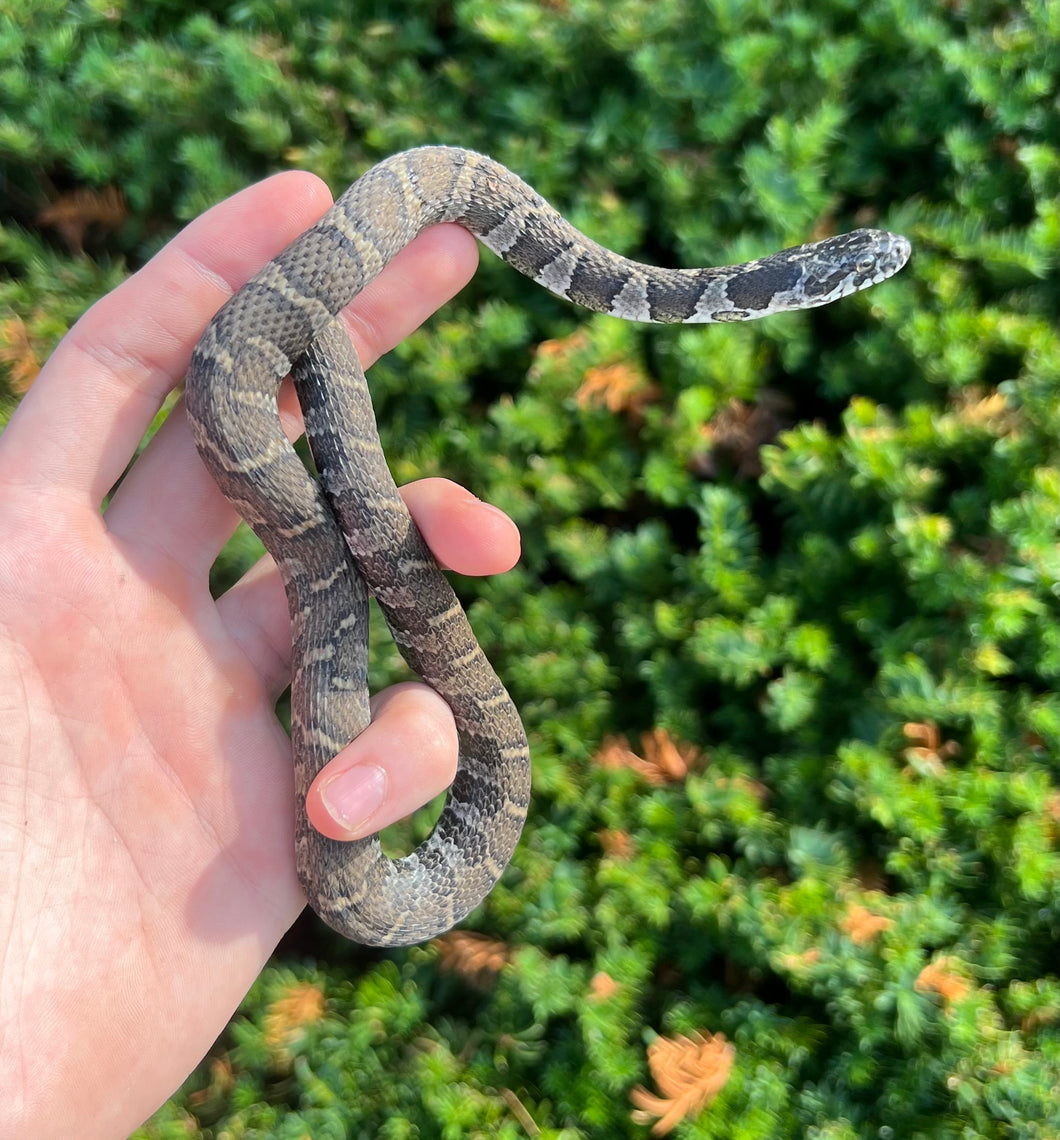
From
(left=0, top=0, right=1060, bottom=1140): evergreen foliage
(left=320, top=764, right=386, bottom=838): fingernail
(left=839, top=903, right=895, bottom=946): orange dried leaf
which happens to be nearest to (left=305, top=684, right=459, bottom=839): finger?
(left=320, top=764, right=386, bottom=838): fingernail

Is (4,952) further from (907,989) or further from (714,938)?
(907,989)

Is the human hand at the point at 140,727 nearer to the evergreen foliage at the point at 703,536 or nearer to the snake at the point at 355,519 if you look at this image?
the snake at the point at 355,519

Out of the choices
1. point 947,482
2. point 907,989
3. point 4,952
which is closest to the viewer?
point 4,952

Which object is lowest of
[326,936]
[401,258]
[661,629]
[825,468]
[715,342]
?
[326,936]

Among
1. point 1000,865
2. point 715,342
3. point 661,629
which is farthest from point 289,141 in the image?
point 1000,865

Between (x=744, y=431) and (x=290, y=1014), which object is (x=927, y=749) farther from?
(x=290, y=1014)

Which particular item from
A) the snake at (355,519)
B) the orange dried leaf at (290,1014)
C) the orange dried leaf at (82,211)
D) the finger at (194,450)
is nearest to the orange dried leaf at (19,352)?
the orange dried leaf at (82,211)

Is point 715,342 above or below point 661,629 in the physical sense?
above
